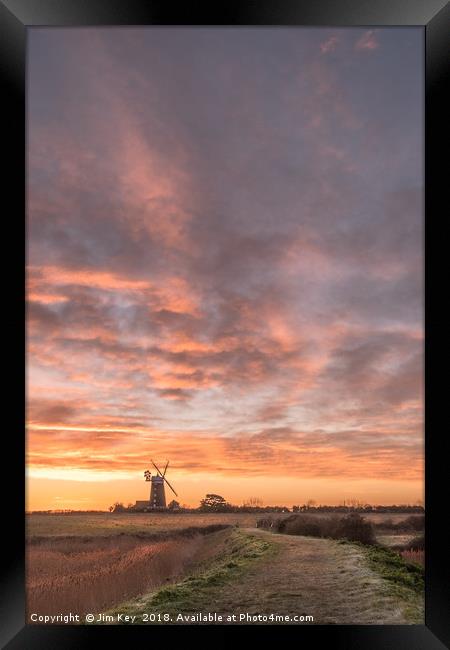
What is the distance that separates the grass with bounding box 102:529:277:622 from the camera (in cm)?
320

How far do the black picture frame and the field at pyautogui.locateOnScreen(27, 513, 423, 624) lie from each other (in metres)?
0.30

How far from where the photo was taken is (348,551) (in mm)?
4266

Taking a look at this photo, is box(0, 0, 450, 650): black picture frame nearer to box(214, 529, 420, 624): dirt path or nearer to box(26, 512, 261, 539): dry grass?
box(214, 529, 420, 624): dirt path

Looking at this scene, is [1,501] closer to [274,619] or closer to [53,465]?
[53,465]

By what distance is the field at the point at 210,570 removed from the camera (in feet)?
10.0

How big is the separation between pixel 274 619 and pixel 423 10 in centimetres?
371

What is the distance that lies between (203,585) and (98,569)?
1162 mm

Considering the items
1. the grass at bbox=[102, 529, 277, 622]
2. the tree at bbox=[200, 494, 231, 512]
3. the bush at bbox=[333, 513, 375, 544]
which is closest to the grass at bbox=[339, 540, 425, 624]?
the bush at bbox=[333, 513, 375, 544]

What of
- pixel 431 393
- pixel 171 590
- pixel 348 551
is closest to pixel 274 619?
pixel 171 590

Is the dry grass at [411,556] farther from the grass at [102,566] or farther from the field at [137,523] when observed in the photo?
the grass at [102,566]

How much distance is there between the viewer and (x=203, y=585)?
3.61 m

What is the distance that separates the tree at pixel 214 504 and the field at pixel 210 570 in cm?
17

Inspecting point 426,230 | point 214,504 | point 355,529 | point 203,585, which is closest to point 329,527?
point 355,529

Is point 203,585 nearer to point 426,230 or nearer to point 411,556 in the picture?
point 411,556
